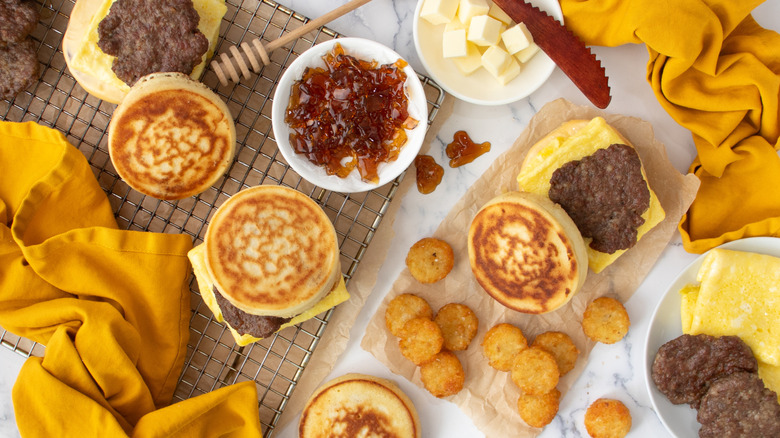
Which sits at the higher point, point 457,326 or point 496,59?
point 496,59

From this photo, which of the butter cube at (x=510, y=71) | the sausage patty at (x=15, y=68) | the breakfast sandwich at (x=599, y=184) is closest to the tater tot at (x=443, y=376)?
the breakfast sandwich at (x=599, y=184)

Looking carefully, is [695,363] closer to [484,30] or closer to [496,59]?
[496,59]

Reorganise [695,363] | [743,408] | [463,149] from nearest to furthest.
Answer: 1. [743,408]
2. [695,363]
3. [463,149]

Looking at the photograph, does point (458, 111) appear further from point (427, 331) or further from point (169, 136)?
point (169, 136)

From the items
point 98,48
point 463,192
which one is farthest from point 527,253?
point 98,48

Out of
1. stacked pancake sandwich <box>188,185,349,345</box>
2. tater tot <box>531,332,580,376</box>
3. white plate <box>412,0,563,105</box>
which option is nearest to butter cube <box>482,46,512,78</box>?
white plate <box>412,0,563,105</box>

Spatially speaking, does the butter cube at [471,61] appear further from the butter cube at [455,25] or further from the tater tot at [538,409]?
the tater tot at [538,409]

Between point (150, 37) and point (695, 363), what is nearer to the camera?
point (150, 37)
